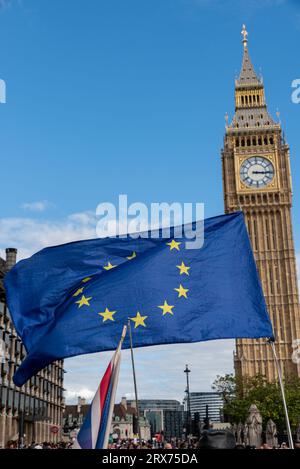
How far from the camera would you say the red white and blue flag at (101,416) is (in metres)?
6.21

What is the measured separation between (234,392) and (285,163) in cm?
3949

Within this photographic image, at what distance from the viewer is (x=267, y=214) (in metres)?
94.4

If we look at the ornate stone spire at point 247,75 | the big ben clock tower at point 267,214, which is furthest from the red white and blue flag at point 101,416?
the ornate stone spire at point 247,75

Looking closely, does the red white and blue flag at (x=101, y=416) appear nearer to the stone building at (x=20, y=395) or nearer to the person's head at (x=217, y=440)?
the person's head at (x=217, y=440)

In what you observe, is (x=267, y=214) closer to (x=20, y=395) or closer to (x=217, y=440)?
(x=20, y=395)

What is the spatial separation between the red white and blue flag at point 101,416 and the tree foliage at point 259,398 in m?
57.8

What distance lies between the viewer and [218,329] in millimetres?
10820

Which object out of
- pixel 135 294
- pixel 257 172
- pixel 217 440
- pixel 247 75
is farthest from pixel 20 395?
pixel 247 75

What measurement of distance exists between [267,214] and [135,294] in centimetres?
8540

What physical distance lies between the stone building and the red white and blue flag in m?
36.9

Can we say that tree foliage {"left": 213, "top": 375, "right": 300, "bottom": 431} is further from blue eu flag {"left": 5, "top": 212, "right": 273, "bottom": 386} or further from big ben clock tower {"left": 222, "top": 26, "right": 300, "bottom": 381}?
blue eu flag {"left": 5, "top": 212, "right": 273, "bottom": 386}

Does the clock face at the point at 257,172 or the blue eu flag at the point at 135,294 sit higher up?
the clock face at the point at 257,172

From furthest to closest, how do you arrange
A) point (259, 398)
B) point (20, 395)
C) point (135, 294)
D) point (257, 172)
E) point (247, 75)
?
point (247, 75) < point (257, 172) < point (259, 398) < point (20, 395) < point (135, 294)

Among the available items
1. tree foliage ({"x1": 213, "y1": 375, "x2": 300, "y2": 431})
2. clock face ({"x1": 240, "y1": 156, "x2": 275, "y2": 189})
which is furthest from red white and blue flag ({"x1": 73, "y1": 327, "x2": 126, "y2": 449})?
clock face ({"x1": 240, "y1": 156, "x2": 275, "y2": 189})
